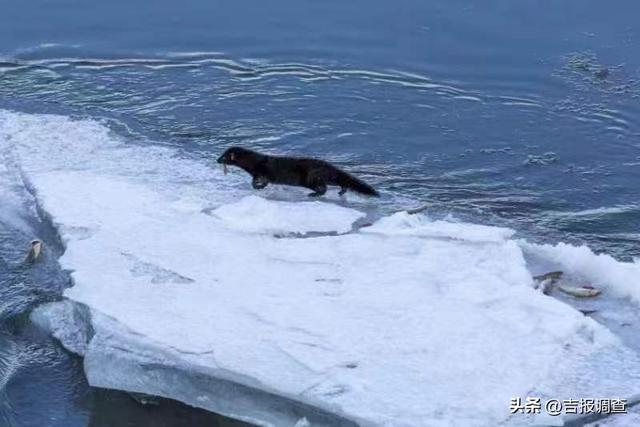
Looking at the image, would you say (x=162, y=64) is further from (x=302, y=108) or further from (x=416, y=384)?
(x=416, y=384)

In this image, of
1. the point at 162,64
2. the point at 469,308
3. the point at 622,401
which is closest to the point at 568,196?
the point at 469,308

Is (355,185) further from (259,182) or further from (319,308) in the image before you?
(319,308)

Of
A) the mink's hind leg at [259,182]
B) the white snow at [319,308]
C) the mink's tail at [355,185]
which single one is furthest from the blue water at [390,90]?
the mink's hind leg at [259,182]

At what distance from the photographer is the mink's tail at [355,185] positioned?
6.70 metres

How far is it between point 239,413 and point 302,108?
12.9ft

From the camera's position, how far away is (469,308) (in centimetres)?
525

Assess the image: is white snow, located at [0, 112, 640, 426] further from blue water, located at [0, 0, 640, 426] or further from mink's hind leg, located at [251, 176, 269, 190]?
blue water, located at [0, 0, 640, 426]

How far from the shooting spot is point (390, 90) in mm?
8789

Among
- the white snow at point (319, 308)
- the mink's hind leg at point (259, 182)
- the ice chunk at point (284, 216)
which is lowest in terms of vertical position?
the white snow at point (319, 308)

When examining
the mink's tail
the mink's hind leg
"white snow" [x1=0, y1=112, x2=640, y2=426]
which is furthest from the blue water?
the mink's hind leg

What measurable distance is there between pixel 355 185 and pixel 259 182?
0.58 meters

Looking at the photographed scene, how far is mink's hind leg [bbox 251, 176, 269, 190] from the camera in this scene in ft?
22.5

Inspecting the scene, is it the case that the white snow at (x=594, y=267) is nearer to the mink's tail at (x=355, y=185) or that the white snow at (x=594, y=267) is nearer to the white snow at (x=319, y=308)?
the white snow at (x=319, y=308)

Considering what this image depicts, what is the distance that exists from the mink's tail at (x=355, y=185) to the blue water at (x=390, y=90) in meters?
0.16
